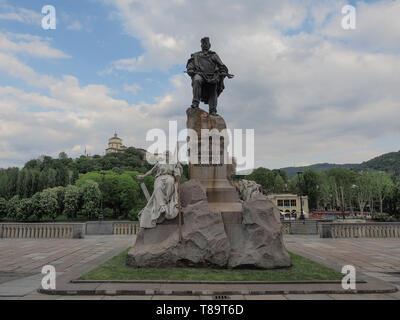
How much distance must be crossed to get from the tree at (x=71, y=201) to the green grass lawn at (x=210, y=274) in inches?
1284

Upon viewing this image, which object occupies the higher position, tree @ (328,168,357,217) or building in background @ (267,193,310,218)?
tree @ (328,168,357,217)

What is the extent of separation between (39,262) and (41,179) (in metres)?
41.8

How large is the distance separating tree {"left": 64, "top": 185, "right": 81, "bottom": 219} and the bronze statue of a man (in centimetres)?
3221

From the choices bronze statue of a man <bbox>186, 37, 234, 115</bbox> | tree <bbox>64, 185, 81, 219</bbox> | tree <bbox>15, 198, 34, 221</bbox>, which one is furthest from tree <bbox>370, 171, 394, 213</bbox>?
tree <bbox>15, 198, 34, 221</bbox>

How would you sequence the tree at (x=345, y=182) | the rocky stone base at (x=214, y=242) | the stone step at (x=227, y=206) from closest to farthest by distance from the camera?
1. the rocky stone base at (x=214, y=242)
2. the stone step at (x=227, y=206)
3. the tree at (x=345, y=182)

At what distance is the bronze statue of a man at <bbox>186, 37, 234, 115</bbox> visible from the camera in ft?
31.8

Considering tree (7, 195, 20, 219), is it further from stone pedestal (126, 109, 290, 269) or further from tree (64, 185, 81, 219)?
stone pedestal (126, 109, 290, 269)

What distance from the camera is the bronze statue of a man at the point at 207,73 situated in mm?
9688

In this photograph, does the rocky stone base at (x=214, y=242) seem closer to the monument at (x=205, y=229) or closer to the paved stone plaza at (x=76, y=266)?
the monument at (x=205, y=229)

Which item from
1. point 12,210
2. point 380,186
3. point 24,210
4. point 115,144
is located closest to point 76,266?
point 24,210

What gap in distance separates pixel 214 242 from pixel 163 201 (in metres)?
1.80

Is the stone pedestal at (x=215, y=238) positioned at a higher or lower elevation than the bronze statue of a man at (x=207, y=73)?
lower

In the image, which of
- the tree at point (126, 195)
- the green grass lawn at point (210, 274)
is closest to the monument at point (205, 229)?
the green grass lawn at point (210, 274)
